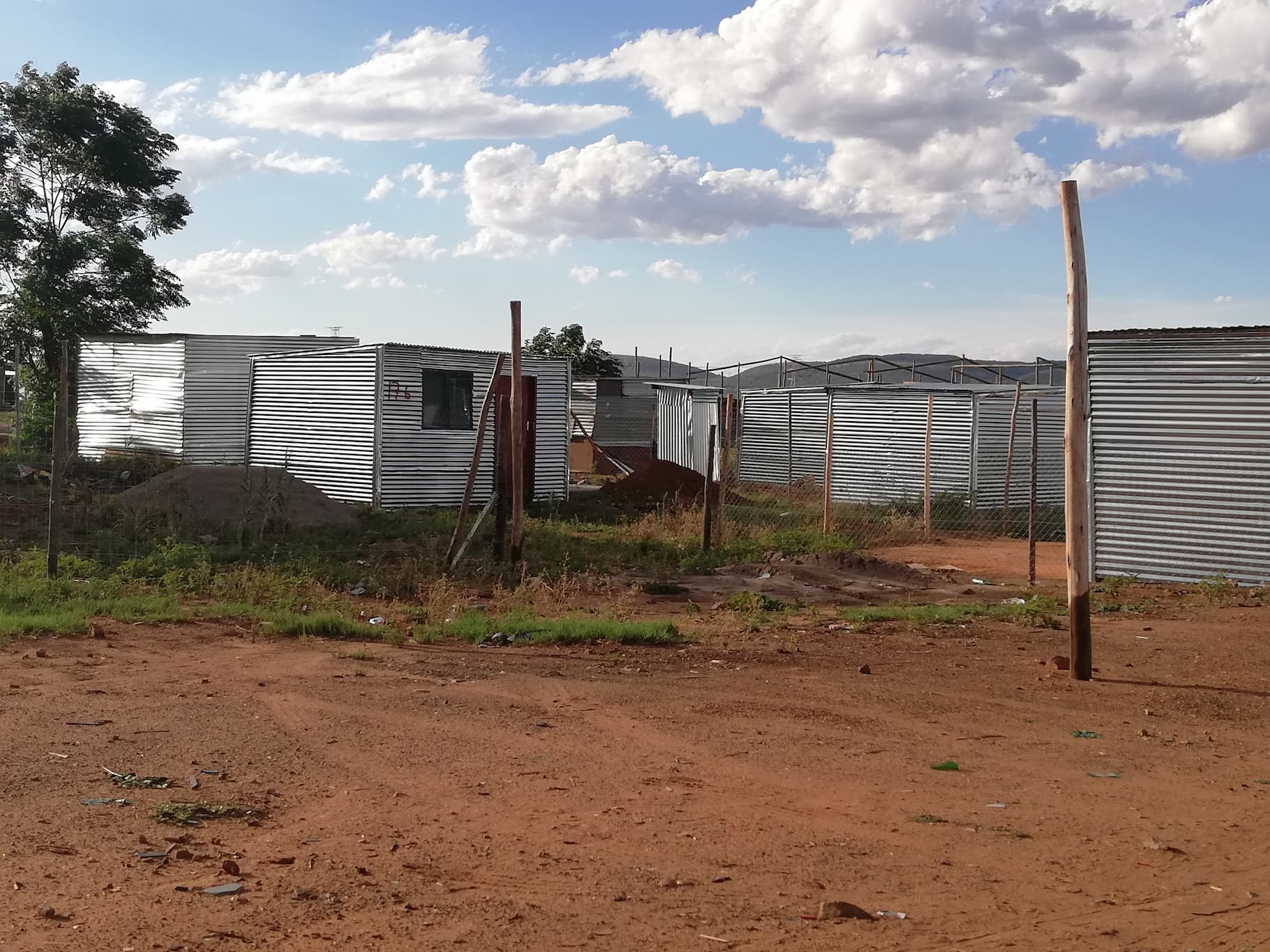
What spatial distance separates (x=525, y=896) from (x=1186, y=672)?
607cm

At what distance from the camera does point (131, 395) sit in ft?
88.0

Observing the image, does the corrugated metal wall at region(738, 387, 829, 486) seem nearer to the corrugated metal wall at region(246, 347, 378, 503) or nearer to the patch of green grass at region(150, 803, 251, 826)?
the corrugated metal wall at region(246, 347, 378, 503)

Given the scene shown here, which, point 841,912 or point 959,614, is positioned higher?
point 959,614

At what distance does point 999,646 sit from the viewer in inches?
374

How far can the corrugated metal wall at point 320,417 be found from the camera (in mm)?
20047

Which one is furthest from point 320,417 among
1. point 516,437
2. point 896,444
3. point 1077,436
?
point 1077,436

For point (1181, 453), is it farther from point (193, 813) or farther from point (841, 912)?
point (193, 813)

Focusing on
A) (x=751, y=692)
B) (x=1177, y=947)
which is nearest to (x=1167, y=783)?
(x=1177, y=947)

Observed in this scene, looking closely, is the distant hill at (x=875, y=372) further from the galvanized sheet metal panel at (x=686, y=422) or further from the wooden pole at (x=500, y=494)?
the wooden pole at (x=500, y=494)

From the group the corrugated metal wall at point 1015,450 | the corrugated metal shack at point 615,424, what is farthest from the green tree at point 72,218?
the corrugated metal wall at point 1015,450

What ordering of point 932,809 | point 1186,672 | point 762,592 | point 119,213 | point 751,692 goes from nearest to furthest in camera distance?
point 932,809 → point 751,692 → point 1186,672 → point 762,592 → point 119,213

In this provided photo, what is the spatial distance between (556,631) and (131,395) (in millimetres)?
20549

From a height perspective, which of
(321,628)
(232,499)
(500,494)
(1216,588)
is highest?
(500,494)

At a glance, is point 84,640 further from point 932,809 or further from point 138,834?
point 932,809
